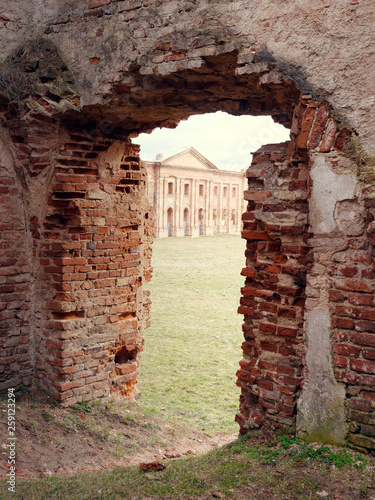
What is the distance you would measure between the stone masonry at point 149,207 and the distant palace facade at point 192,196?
1030 inches

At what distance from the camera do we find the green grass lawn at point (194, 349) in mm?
5582

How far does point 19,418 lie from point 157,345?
4135mm

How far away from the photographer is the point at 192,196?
3575 centimetres

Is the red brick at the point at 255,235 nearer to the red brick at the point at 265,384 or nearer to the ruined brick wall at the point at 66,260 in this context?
the red brick at the point at 265,384

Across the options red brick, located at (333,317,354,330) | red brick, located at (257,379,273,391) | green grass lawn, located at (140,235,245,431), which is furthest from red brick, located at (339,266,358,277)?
green grass lawn, located at (140,235,245,431)

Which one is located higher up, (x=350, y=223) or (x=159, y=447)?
(x=350, y=223)

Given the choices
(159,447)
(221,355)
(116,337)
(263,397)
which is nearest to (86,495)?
(263,397)

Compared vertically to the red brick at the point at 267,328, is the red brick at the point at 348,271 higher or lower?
higher

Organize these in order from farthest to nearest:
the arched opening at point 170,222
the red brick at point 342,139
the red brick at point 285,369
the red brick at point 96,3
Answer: the arched opening at point 170,222 → the red brick at point 96,3 → the red brick at point 285,369 → the red brick at point 342,139

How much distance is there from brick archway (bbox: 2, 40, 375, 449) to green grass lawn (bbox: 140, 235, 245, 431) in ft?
3.04

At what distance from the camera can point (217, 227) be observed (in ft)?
127

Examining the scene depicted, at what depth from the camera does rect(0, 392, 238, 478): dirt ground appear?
3713 millimetres

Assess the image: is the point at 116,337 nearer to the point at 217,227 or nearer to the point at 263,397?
the point at 263,397

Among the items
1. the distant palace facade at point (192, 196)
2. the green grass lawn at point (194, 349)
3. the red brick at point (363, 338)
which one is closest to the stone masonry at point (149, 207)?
the red brick at point (363, 338)
